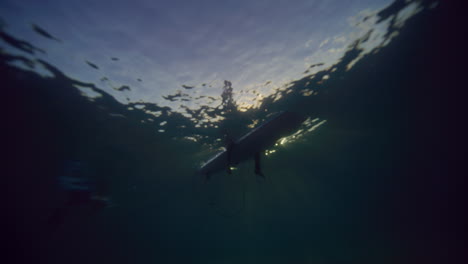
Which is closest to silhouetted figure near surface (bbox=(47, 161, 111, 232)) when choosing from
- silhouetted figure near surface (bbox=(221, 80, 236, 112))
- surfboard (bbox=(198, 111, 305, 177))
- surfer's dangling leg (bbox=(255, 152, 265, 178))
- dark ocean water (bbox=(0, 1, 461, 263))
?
dark ocean water (bbox=(0, 1, 461, 263))

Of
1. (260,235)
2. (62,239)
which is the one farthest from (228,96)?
(260,235)

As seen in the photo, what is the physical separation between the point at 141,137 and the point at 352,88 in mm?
15529

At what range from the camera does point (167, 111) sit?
10.8 meters

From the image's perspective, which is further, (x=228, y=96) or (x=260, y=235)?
(x=260, y=235)

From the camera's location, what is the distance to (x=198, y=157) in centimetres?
1777

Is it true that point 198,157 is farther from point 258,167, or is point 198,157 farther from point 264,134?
point 264,134

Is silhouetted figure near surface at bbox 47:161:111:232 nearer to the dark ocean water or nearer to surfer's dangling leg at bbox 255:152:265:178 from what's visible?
the dark ocean water

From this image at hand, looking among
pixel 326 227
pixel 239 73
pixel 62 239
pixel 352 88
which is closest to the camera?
pixel 239 73

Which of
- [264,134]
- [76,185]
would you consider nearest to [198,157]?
[76,185]

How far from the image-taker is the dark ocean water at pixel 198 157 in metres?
10.3

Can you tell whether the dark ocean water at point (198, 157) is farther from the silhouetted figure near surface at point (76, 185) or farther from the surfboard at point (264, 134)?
the surfboard at point (264, 134)

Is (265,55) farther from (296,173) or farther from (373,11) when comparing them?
(296,173)

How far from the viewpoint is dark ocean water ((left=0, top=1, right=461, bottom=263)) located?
1028 centimetres

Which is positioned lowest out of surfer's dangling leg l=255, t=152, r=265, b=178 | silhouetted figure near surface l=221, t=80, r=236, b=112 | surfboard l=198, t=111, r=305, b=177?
surfer's dangling leg l=255, t=152, r=265, b=178
